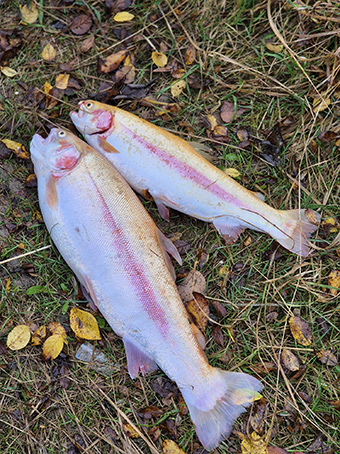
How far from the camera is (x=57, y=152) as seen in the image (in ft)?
11.8

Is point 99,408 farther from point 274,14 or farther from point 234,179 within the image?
point 274,14

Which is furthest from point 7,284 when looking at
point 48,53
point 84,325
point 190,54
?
point 190,54

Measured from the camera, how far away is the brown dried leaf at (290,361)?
379cm

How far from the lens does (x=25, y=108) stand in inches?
160

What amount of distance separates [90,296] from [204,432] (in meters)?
1.57

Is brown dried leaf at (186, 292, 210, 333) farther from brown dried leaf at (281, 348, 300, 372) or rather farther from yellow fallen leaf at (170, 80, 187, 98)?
yellow fallen leaf at (170, 80, 187, 98)

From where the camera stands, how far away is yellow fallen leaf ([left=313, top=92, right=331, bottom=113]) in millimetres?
4059

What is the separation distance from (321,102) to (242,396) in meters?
3.01

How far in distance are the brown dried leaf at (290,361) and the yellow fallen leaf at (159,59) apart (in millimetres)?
3220

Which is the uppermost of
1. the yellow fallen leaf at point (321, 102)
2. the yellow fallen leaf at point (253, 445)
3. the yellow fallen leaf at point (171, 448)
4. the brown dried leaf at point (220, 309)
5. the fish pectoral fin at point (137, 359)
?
the yellow fallen leaf at point (321, 102)

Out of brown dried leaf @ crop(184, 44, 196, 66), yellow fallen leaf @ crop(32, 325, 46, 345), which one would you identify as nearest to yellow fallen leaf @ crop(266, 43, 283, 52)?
brown dried leaf @ crop(184, 44, 196, 66)

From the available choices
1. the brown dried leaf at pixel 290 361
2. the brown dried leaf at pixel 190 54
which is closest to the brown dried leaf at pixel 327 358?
the brown dried leaf at pixel 290 361

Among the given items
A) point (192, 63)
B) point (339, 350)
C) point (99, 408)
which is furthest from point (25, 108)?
point (339, 350)

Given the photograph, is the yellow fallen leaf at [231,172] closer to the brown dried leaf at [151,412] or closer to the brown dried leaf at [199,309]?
the brown dried leaf at [199,309]
